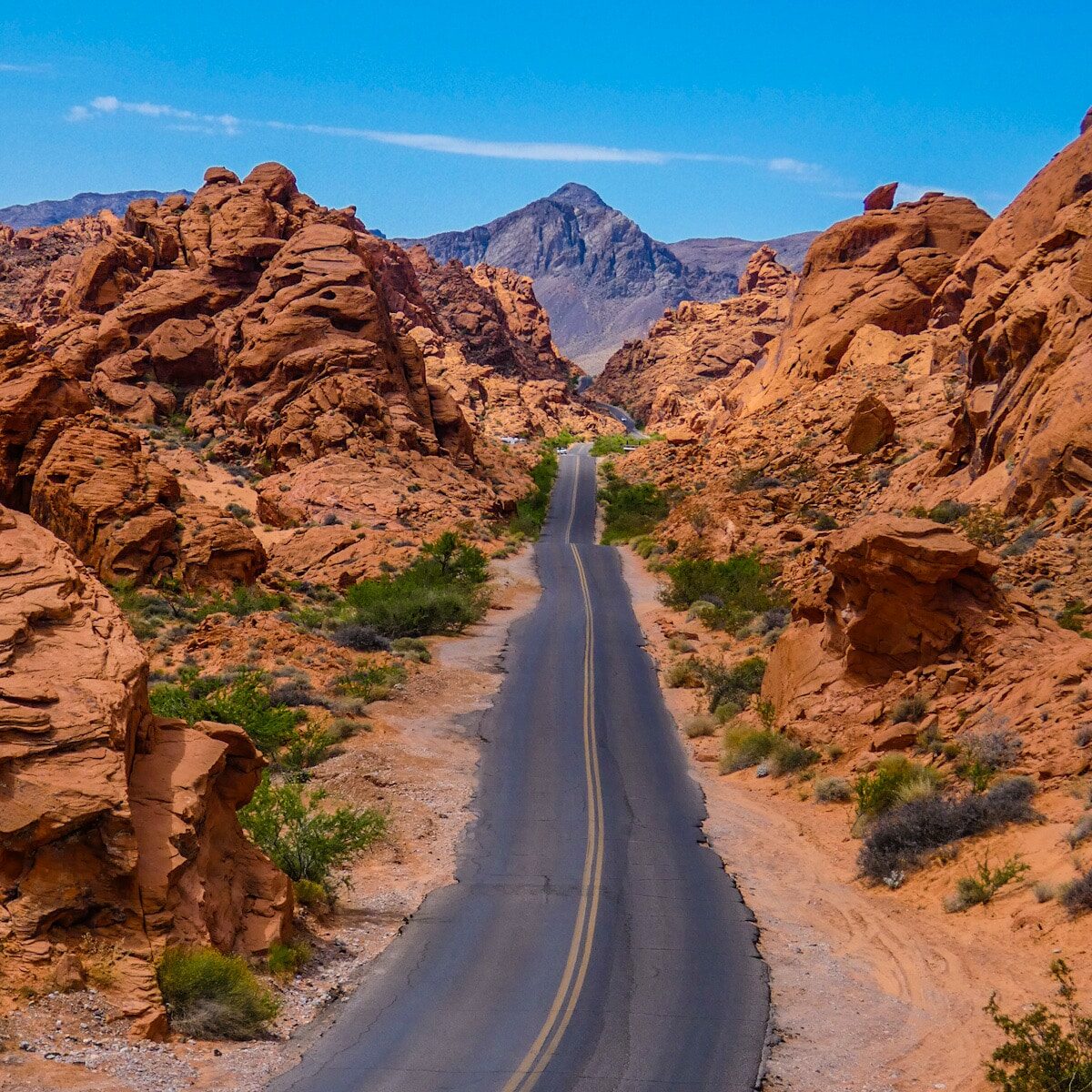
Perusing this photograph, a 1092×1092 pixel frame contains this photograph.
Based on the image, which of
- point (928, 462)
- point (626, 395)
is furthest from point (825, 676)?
point (626, 395)

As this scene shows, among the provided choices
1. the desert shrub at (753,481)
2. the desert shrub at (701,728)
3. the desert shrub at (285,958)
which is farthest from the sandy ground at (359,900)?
the desert shrub at (753,481)

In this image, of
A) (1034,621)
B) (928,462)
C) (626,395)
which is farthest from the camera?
(626,395)

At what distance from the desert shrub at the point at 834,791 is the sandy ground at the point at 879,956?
0.38 meters

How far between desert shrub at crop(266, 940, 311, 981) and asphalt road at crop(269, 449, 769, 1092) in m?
0.91

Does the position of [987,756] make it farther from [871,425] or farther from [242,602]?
[871,425]

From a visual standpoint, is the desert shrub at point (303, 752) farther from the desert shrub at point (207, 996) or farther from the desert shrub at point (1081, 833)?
the desert shrub at point (1081, 833)

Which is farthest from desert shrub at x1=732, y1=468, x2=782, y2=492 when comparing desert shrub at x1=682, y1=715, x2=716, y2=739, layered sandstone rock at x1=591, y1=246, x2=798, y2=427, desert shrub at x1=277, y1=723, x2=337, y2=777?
layered sandstone rock at x1=591, y1=246, x2=798, y2=427

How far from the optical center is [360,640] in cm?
3769

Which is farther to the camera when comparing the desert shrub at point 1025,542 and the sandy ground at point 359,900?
the desert shrub at point 1025,542

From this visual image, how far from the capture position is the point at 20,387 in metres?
36.6

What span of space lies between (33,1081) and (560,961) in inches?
294

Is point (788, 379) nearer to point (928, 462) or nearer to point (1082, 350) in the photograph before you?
point (928, 462)

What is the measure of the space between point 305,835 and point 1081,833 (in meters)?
11.5

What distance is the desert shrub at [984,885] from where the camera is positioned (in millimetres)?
17844
